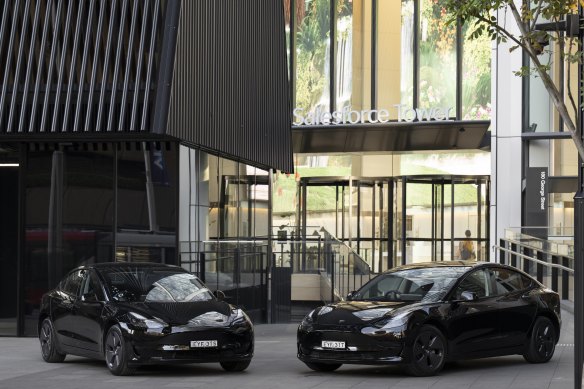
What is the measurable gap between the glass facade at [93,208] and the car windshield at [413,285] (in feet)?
22.8

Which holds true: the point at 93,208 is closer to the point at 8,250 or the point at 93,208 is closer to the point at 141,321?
the point at 8,250

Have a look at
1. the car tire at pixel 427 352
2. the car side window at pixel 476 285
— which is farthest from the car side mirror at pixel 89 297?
the car side window at pixel 476 285

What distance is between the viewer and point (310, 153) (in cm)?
4212

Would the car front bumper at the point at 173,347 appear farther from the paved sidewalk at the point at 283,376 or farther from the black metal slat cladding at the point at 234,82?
the black metal slat cladding at the point at 234,82

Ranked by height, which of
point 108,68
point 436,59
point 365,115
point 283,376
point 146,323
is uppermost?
point 436,59

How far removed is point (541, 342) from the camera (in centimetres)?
1611

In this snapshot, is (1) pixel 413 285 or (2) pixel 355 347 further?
(1) pixel 413 285

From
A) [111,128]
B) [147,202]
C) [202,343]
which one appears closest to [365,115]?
[147,202]

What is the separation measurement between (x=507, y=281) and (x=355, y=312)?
2.47m

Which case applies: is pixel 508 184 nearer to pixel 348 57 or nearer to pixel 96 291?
pixel 348 57

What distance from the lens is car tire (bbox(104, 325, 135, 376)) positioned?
14.8 meters

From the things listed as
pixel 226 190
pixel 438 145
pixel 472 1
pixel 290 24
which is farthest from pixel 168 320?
pixel 290 24

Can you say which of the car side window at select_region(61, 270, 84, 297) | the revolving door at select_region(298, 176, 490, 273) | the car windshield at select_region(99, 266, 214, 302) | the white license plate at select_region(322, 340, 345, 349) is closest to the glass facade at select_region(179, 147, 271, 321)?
the car side window at select_region(61, 270, 84, 297)

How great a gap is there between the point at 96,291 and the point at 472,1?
622 cm
